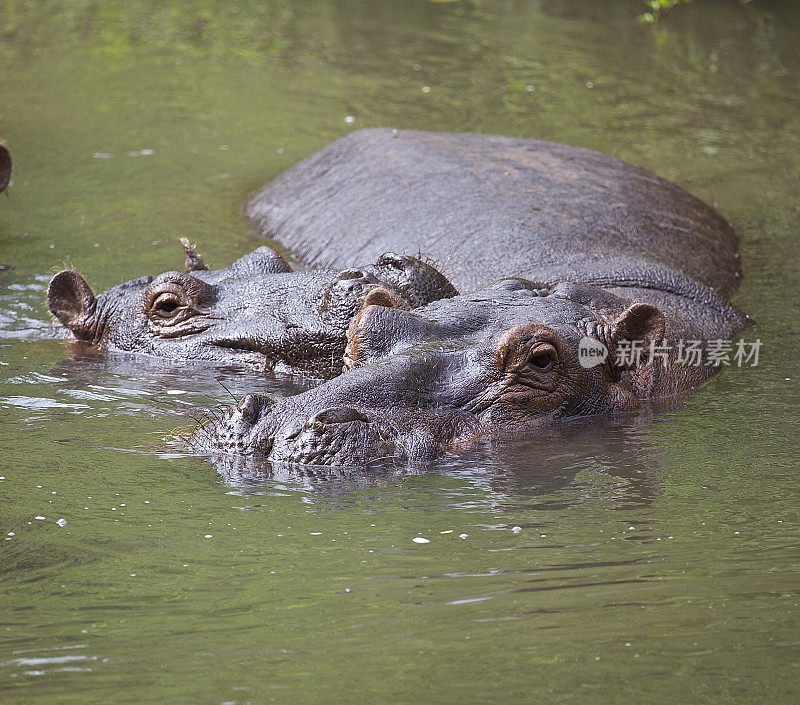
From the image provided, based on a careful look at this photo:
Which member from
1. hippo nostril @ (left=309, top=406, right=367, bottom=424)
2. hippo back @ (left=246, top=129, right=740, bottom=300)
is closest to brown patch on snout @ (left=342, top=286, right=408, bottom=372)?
hippo nostril @ (left=309, top=406, right=367, bottom=424)

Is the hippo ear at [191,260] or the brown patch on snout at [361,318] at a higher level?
the brown patch on snout at [361,318]

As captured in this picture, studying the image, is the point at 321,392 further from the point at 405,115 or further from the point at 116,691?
the point at 405,115

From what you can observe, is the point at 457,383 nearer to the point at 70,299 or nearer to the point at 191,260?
the point at 191,260

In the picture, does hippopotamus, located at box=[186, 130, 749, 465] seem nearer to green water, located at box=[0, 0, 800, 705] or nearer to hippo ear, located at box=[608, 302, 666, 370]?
hippo ear, located at box=[608, 302, 666, 370]

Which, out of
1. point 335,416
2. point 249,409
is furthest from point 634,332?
point 249,409

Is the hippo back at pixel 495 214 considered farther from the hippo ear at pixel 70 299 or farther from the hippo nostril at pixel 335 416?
the hippo nostril at pixel 335 416

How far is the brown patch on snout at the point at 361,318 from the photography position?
529 centimetres

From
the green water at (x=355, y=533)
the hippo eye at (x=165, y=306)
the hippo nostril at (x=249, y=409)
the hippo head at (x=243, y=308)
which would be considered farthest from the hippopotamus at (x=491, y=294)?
the hippo eye at (x=165, y=306)

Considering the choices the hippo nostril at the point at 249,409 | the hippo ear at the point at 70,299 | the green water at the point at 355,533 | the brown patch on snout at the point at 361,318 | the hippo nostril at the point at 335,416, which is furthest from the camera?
the hippo ear at the point at 70,299

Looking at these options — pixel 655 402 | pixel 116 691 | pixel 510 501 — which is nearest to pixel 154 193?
pixel 655 402

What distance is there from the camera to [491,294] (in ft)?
18.8

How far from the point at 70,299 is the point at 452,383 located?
3172mm

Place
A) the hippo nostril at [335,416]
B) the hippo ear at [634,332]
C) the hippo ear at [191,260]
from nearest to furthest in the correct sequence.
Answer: the hippo nostril at [335,416] → the hippo ear at [634,332] → the hippo ear at [191,260]

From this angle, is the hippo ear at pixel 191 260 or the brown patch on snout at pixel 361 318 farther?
the hippo ear at pixel 191 260
